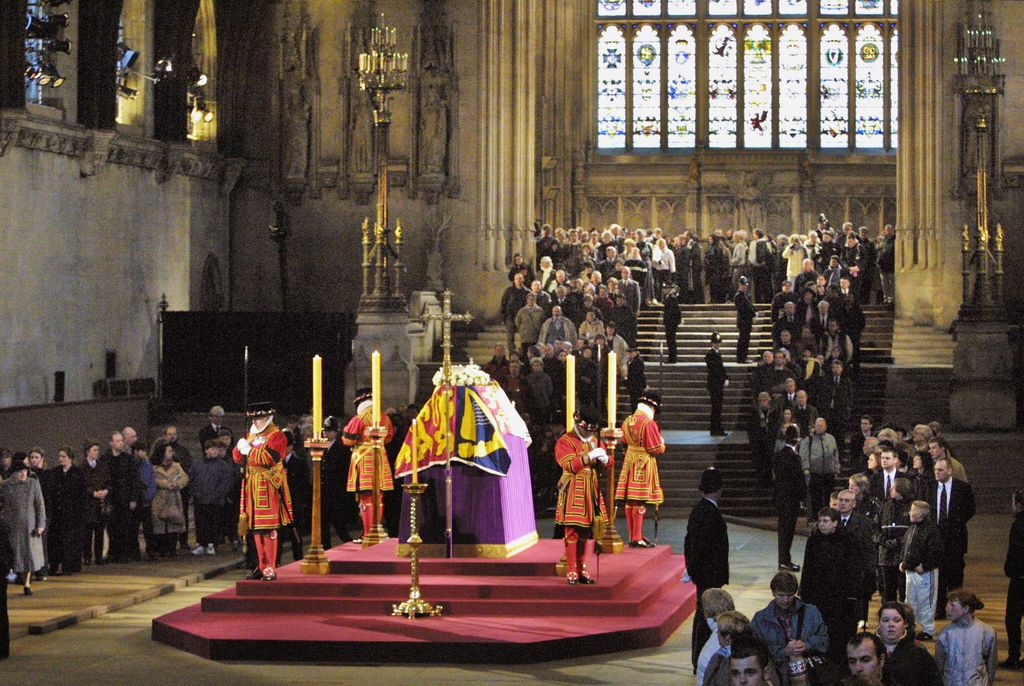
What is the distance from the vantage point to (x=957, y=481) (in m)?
15.9

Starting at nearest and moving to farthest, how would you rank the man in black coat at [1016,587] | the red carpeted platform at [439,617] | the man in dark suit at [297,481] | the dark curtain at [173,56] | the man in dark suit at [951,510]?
the man in black coat at [1016,587] < the red carpeted platform at [439,617] < the man in dark suit at [951,510] < the man in dark suit at [297,481] < the dark curtain at [173,56]

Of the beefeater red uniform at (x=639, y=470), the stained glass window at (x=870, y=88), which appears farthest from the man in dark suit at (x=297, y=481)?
the stained glass window at (x=870, y=88)

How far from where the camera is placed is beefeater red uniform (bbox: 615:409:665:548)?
18594 mm

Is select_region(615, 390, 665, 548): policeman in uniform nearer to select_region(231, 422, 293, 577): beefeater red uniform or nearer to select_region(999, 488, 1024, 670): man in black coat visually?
select_region(231, 422, 293, 577): beefeater red uniform

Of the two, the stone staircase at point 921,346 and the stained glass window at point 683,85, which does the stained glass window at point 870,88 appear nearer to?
the stained glass window at point 683,85

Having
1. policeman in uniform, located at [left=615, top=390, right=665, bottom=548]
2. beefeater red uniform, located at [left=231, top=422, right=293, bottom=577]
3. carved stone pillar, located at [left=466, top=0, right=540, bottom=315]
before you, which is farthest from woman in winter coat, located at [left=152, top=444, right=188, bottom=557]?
carved stone pillar, located at [left=466, top=0, right=540, bottom=315]

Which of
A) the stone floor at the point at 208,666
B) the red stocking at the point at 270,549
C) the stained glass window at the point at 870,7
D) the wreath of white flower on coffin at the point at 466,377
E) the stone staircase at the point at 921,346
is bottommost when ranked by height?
the stone floor at the point at 208,666

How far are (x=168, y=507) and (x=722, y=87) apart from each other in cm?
2684

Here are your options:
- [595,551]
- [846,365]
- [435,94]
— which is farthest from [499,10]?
[595,551]

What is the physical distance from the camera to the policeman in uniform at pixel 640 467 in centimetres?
1858

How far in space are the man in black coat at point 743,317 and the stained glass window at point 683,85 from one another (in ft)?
48.7

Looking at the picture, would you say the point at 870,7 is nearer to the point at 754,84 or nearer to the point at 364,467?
the point at 754,84

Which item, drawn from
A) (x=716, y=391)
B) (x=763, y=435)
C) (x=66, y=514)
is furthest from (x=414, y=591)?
(x=716, y=391)

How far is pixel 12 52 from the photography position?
25109 mm
